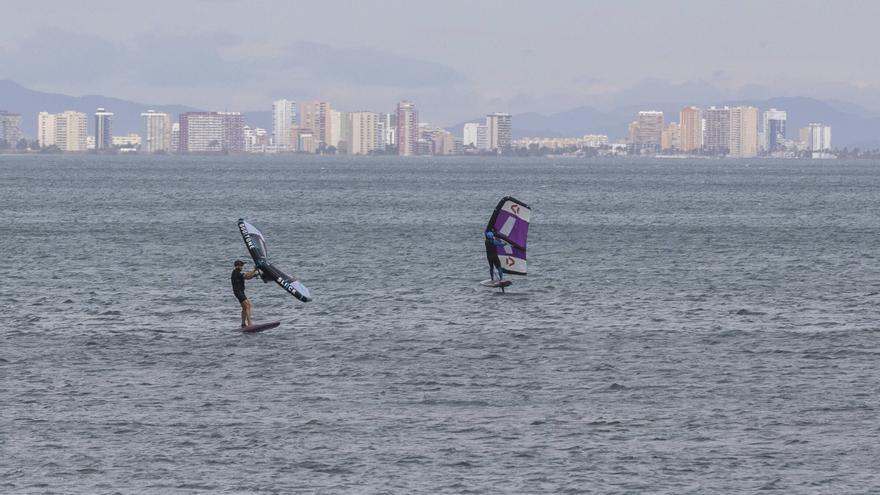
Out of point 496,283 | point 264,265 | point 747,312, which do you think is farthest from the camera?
point 496,283

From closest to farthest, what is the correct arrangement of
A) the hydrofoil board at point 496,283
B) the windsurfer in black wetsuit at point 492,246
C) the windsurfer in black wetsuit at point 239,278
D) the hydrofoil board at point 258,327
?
1. the windsurfer in black wetsuit at point 239,278
2. the hydrofoil board at point 258,327
3. the windsurfer in black wetsuit at point 492,246
4. the hydrofoil board at point 496,283

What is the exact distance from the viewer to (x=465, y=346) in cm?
4972

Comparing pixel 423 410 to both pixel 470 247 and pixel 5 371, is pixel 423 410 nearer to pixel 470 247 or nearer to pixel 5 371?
pixel 5 371

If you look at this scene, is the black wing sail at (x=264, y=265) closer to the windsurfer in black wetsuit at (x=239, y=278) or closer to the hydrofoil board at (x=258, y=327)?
the windsurfer in black wetsuit at (x=239, y=278)

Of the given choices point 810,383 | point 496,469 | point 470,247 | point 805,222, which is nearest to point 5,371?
point 496,469

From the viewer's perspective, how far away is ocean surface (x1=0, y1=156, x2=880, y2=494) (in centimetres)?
3294

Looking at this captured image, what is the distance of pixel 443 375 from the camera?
1731 inches

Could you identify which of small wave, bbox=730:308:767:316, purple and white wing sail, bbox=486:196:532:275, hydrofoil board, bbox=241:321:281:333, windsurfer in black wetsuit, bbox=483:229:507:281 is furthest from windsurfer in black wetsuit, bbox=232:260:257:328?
small wave, bbox=730:308:767:316

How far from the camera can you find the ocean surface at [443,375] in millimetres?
32938

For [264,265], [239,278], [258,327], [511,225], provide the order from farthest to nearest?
[511,225] < [258,327] < [264,265] < [239,278]

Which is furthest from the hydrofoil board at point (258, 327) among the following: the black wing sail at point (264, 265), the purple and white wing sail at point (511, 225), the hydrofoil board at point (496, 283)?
the hydrofoil board at point (496, 283)

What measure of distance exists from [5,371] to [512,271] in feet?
87.2

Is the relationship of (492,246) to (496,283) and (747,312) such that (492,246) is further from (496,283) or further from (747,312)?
(747,312)

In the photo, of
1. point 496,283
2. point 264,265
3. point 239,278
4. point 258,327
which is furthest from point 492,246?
point 239,278
